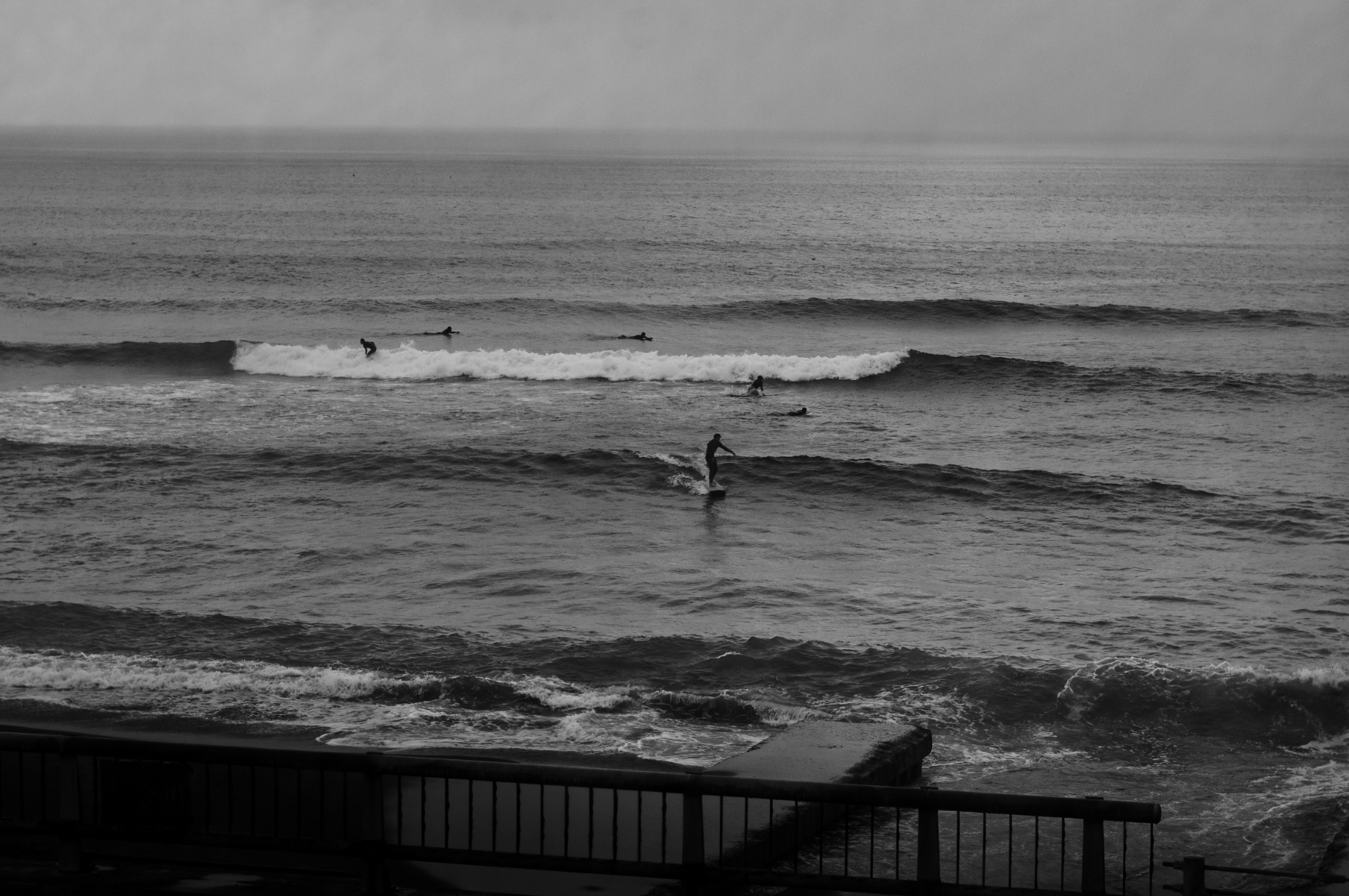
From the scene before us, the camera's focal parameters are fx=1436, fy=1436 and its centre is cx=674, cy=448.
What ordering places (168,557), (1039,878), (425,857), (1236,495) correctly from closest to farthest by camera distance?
1. (425,857)
2. (1039,878)
3. (168,557)
4. (1236,495)

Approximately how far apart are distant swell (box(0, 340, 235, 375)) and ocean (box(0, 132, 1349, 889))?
0.50 ft

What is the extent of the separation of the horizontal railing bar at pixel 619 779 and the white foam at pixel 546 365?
32324 mm

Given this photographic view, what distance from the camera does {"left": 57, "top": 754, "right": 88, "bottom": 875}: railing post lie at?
8.34 metres

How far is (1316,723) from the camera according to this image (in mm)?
15500

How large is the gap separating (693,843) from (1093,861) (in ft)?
7.02

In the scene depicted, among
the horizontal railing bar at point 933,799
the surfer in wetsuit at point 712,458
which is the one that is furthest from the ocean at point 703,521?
the horizontal railing bar at point 933,799

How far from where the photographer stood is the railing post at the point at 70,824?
27.3 feet

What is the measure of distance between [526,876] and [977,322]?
4500 cm

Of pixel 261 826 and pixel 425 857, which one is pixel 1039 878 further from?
pixel 261 826

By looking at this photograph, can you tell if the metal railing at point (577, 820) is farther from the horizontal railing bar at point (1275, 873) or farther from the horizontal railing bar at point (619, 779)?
the horizontal railing bar at point (1275, 873)

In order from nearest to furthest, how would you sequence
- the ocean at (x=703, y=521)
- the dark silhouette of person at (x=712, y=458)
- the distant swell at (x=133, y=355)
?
the ocean at (x=703, y=521), the dark silhouette of person at (x=712, y=458), the distant swell at (x=133, y=355)

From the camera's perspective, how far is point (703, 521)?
24.9 metres

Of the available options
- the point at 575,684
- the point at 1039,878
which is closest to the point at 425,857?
the point at 1039,878

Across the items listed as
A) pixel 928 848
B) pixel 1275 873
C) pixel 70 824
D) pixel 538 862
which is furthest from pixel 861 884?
pixel 70 824
